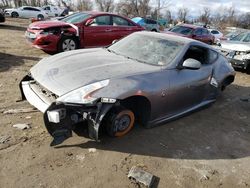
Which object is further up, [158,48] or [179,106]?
[158,48]

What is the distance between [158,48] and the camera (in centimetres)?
452

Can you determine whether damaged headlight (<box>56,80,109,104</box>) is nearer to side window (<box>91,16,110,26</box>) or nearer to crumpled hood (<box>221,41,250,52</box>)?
side window (<box>91,16,110,26</box>)

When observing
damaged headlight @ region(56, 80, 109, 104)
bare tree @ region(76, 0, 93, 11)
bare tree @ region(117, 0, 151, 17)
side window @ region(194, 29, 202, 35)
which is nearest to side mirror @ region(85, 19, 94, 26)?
damaged headlight @ region(56, 80, 109, 104)

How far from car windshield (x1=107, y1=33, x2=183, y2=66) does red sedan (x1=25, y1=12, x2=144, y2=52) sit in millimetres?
3866

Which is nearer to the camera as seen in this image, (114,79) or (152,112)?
(114,79)

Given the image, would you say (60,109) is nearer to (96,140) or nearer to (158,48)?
(96,140)

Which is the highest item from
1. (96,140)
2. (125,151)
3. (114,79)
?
(114,79)

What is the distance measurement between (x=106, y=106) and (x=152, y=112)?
0.90m

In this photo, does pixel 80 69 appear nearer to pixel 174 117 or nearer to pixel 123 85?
pixel 123 85

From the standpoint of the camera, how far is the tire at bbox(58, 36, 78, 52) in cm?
845

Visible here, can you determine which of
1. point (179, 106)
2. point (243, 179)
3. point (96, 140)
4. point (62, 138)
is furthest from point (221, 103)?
point (62, 138)

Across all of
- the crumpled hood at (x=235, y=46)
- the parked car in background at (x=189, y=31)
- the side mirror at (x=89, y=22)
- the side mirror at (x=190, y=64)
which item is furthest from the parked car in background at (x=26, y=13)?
the side mirror at (x=190, y=64)

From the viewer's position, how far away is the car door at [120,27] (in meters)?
9.58

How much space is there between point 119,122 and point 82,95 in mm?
708
